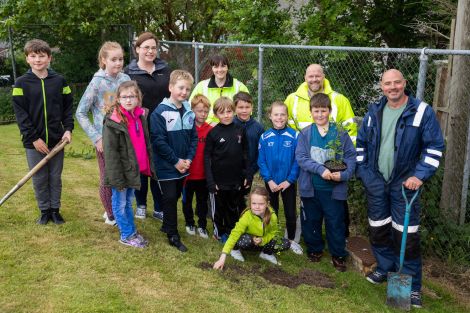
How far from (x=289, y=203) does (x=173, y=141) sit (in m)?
1.32

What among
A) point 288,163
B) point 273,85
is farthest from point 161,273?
point 273,85

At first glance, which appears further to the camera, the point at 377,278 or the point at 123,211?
the point at 123,211

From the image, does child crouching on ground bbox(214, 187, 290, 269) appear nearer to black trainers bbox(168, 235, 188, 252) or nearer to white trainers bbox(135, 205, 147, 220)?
black trainers bbox(168, 235, 188, 252)

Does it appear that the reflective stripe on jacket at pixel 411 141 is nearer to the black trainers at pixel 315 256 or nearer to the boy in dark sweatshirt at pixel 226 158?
the black trainers at pixel 315 256

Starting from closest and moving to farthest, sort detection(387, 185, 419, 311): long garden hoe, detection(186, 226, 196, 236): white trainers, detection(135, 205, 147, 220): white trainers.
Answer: detection(387, 185, 419, 311): long garden hoe
detection(186, 226, 196, 236): white trainers
detection(135, 205, 147, 220): white trainers

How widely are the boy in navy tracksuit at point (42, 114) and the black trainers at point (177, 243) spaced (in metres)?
1.31

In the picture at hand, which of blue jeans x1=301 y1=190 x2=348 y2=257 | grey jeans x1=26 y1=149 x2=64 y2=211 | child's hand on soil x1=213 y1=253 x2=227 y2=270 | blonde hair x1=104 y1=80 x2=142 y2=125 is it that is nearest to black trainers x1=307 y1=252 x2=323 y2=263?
blue jeans x1=301 y1=190 x2=348 y2=257

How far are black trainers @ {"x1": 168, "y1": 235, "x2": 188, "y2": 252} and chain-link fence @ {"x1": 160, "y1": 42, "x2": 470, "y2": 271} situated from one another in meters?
2.04

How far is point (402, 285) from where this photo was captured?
3908 mm

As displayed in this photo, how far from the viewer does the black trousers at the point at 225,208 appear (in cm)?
484

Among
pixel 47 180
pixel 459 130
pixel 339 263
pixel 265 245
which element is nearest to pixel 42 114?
pixel 47 180

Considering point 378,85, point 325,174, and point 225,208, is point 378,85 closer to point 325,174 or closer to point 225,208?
point 325,174

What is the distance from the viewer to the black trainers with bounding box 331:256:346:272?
4.55 m

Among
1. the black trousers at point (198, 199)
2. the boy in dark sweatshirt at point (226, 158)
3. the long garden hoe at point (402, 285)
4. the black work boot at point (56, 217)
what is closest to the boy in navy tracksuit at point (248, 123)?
the boy in dark sweatshirt at point (226, 158)
